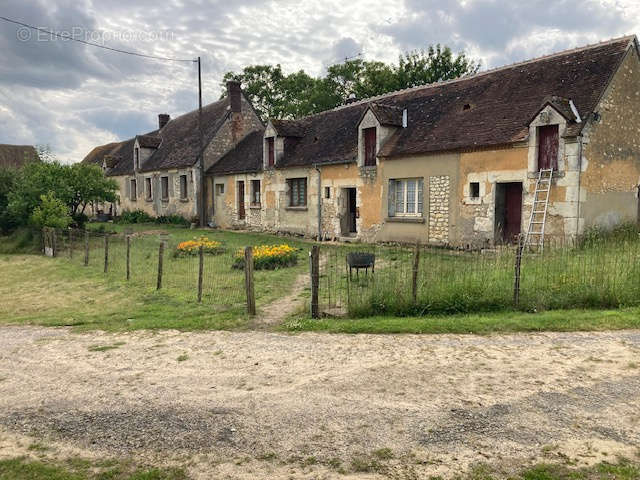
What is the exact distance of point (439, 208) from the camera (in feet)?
56.8

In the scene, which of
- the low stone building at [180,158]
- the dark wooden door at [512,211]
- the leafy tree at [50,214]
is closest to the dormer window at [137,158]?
the low stone building at [180,158]

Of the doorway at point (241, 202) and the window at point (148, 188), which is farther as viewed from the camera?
the window at point (148, 188)

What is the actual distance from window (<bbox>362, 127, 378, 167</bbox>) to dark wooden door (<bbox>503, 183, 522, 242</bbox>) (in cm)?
539

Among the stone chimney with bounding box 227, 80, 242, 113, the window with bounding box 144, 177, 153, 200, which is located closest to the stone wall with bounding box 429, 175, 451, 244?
the stone chimney with bounding box 227, 80, 242, 113

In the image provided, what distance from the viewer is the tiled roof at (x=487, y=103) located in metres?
15.2

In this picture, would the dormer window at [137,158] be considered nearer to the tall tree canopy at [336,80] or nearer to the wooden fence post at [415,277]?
the tall tree canopy at [336,80]

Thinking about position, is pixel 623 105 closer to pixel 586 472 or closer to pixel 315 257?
pixel 315 257

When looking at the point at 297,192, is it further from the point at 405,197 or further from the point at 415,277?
the point at 415,277

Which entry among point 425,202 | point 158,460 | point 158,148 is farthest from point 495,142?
point 158,148

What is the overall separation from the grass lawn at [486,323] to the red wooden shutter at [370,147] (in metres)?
12.0

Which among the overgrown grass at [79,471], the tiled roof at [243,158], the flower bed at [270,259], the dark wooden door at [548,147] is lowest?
the overgrown grass at [79,471]

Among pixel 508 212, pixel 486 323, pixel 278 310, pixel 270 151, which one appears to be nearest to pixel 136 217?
pixel 270 151

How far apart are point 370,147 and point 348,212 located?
9.98ft

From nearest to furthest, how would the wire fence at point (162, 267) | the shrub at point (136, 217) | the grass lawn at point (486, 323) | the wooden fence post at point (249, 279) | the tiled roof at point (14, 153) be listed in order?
1. the grass lawn at point (486, 323)
2. the wooden fence post at point (249, 279)
3. the wire fence at point (162, 267)
4. the shrub at point (136, 217)
5. the tiled roof at point (14, 153)
